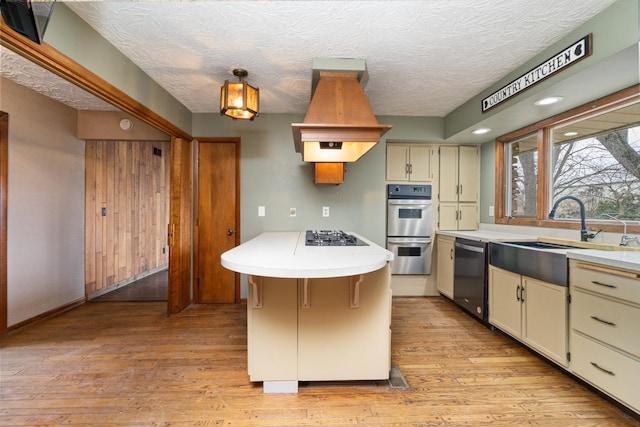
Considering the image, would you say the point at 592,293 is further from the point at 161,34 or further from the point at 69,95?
the point at 69,95

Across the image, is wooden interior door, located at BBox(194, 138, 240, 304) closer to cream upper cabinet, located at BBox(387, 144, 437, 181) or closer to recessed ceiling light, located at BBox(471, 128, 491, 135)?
cream upper cabinet, located at BBox(387, 144, 437, 181)

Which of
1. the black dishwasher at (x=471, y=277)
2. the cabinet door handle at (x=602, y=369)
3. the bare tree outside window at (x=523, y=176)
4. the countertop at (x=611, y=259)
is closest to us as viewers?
the countertop at (x=611, y=259)

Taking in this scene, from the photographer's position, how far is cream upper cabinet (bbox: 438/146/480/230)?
11.6 feet

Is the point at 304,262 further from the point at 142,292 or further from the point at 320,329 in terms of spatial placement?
the point at 142,292

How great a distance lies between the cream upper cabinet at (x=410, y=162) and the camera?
351 centimetres

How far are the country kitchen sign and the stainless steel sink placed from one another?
124cm

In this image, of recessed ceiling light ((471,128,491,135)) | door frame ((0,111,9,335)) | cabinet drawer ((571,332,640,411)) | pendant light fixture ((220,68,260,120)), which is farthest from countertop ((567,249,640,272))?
door frame ((0,111,9,335))

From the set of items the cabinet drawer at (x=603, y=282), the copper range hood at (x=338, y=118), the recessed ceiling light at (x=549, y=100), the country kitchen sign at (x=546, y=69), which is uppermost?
the country kitchen sign at (x=546, y=69)

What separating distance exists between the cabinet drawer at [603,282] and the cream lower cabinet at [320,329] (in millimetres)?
1233

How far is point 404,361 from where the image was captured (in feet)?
6.72

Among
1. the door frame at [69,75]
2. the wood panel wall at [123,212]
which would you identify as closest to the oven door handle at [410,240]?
the door frame at [69,75]

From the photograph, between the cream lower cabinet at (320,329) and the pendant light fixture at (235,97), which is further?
the pendant light fixture at (235,97)

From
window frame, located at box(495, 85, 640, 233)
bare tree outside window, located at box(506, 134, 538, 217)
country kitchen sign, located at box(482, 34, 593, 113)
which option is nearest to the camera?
country kitchen sign, located at box(482, 34, 593, 113)

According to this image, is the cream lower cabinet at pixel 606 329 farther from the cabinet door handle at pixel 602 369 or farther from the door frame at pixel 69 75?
the door frame at pixel 69 75
